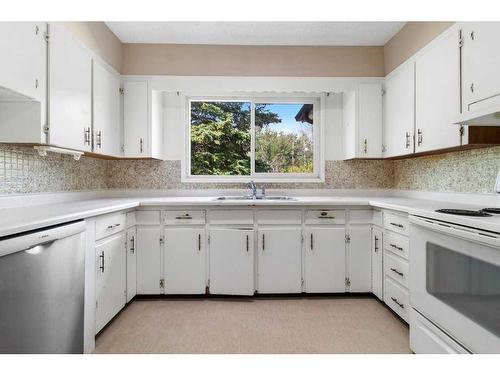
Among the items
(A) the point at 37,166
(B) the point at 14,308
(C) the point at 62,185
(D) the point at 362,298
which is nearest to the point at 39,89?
(A) the point at 37,166

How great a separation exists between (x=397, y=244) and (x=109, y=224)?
2.15 m

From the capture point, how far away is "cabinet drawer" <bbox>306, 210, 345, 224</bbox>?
2.75 m

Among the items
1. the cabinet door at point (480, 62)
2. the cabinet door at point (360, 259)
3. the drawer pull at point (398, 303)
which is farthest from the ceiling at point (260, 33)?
the drawer pull at point (398, 303)

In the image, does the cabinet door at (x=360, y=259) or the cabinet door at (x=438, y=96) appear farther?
the cabinet door at (x=360, y=259)

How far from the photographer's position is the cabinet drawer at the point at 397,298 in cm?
216

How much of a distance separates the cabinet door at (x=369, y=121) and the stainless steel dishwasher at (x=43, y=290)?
2575mm

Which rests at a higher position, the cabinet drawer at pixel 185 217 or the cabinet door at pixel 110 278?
the cabinet drawer at pixel 185 217

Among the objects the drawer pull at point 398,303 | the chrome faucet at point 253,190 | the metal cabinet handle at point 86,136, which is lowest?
the drawer pull at point 398,303

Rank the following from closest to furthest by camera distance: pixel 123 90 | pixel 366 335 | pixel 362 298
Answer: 1. pixel 366 335
2. pixel 362 298
3. pixel 123 90

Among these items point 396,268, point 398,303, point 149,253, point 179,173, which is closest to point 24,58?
point 149,253

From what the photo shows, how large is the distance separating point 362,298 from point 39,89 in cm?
289

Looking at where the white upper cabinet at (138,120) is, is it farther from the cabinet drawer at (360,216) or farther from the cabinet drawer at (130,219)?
the cabinet drawer at (360,216)

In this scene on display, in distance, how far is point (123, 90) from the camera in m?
3.03

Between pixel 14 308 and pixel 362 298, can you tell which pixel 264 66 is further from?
pixel 14 308
